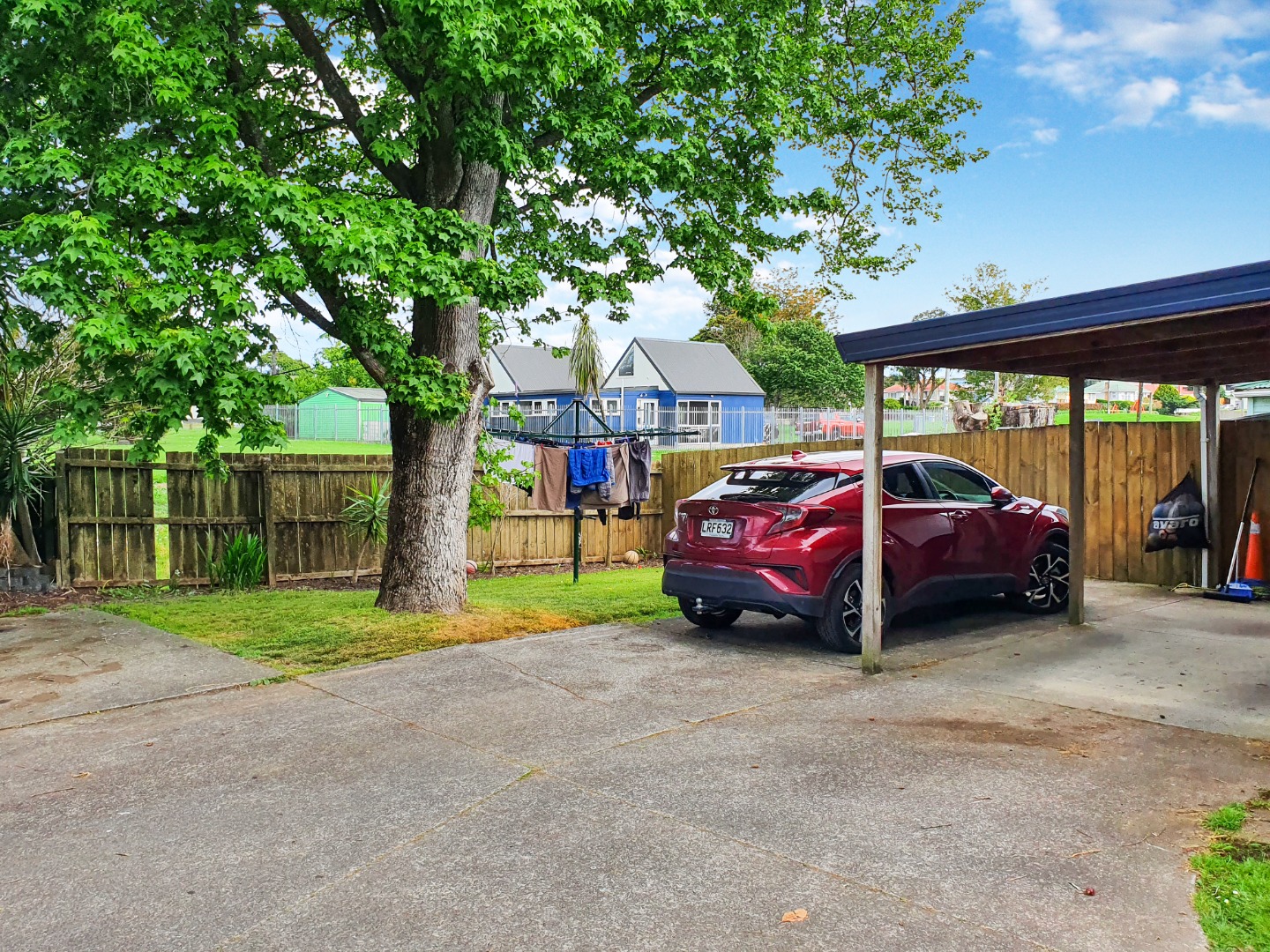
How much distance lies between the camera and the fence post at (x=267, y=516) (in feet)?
37.3

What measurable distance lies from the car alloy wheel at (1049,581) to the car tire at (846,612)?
7.77 ft

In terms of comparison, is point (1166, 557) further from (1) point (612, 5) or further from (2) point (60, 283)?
(2) point (60, 283)

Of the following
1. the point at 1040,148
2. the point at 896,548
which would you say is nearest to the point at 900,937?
the point at 896,548

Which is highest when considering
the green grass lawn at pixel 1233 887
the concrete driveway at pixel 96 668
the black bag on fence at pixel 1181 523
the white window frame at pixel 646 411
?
the white window frame at pixel 646 411

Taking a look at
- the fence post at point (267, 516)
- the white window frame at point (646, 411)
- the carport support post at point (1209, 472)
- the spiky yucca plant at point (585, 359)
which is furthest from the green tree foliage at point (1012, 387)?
the fence post at point (267, 516)

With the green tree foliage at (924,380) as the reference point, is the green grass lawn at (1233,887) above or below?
below

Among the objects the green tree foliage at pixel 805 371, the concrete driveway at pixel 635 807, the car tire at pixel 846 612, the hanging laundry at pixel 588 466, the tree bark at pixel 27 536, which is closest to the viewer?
the concrete driveway at pixel 635 807

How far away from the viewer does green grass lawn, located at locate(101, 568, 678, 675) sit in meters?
7.68

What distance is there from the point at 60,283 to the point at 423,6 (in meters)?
3.19

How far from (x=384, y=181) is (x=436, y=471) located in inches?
135

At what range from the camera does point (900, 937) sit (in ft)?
10.3

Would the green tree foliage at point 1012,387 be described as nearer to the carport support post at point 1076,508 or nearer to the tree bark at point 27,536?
the carport support post at point 1076,508

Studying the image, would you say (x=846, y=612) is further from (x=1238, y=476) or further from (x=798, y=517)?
(x=1238, y=476)

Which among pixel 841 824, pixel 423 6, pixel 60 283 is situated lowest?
pixel 841 824
